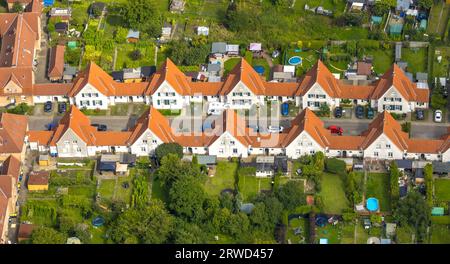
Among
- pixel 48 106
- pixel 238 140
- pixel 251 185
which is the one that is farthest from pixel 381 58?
pixel 48 106

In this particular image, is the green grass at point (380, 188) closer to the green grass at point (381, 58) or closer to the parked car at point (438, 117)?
the parked car at point (438, 117)

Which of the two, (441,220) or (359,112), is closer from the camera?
(441,220)

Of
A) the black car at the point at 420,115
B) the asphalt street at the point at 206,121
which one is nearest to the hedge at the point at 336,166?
the asphalt street at the point at 206,121

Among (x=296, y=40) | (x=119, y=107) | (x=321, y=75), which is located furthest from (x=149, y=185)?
(x=296, y=40)

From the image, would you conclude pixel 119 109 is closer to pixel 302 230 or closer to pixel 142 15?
pixel 142 15

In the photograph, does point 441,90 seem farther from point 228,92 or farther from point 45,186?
point 45,186

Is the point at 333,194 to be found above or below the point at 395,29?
below

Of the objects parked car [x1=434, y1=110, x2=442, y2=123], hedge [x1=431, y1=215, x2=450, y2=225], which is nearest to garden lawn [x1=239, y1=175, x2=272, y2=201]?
hedge [x1=431, y1=215, x2=450, y2=225]
